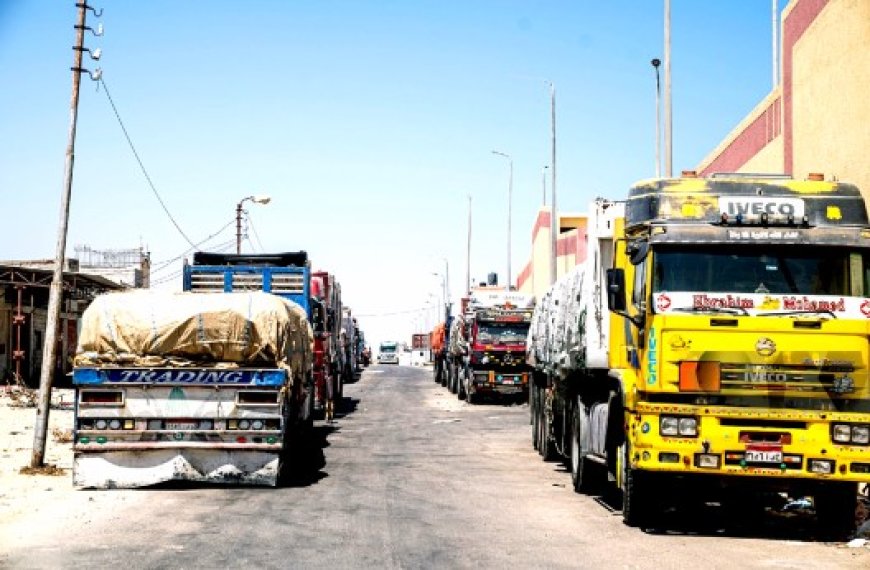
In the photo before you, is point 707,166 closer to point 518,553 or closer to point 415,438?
point 415,438

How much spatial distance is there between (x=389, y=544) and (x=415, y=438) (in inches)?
552

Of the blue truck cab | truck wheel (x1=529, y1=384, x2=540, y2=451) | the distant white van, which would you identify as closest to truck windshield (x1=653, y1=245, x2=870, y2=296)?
truck wheel (x1=529, y1=384, x2=540, y2=451)

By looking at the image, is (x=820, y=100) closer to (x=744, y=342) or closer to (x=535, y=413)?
(x=535, y=413)

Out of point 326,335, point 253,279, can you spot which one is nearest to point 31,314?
point 326,335

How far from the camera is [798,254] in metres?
11.7

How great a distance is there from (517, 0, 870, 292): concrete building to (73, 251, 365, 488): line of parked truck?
5179 mm

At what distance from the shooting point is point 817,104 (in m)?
23.7

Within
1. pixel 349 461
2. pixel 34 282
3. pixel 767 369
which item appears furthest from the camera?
pixel 34 282

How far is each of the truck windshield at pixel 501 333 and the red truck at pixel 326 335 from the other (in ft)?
15.6

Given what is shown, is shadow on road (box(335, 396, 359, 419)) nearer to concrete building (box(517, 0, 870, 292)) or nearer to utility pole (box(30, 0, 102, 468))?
concrete building (box(517, 0, 870, 292))

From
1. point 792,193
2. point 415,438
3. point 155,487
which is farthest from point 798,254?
point 415,438

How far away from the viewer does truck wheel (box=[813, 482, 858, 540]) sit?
39.6 ft

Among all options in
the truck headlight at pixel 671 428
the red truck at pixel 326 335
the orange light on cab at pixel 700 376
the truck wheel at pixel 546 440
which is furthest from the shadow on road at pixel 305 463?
the orange light on cab at pixel 700 376

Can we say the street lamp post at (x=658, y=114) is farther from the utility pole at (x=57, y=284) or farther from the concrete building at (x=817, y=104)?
the utility pole at (x=57, y=284)
